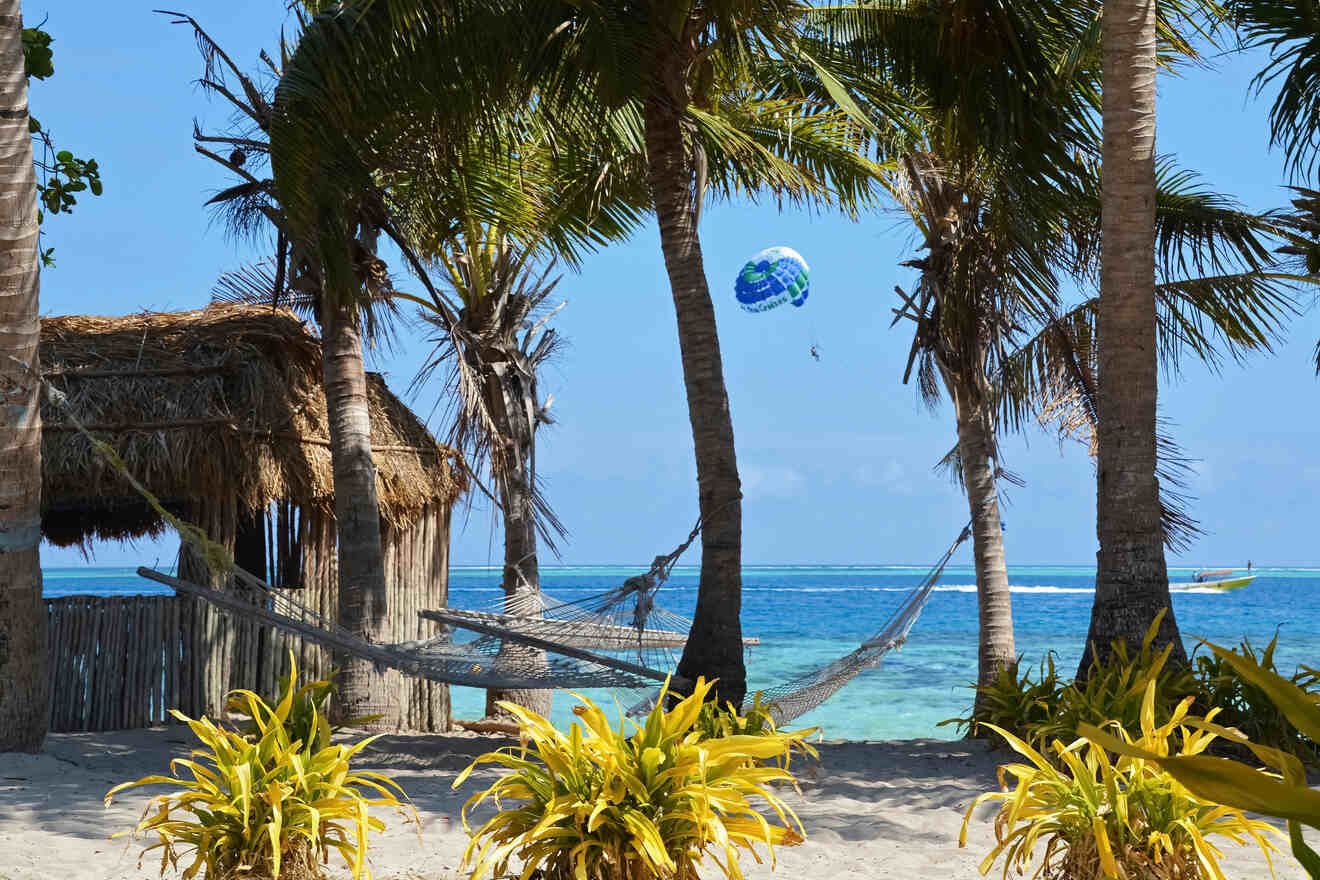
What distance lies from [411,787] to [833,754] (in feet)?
5.50

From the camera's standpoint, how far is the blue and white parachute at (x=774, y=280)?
10328 millimetres

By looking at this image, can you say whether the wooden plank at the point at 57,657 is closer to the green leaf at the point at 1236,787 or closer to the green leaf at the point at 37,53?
the green leaf at the point at 37,53

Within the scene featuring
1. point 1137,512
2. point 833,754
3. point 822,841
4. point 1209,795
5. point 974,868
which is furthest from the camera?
point 833,754

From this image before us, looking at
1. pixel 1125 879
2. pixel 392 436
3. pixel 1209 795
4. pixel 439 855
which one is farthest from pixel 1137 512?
pixel 392 436

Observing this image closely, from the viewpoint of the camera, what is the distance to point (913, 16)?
5277 millimetres

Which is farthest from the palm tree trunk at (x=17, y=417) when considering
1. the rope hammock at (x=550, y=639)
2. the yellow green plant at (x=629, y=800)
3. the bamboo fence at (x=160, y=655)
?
the yellow green plant at (x=629, y=800)

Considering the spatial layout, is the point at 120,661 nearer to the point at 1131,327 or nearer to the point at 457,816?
the point at 457,816

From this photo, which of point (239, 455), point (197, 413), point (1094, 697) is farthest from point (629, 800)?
point (197, 413)

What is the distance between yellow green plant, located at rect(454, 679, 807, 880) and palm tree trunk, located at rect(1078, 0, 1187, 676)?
2.57 m

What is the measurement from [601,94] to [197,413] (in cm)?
281

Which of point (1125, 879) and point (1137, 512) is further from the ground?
point (1137, 512)

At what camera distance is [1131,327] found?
427 cm

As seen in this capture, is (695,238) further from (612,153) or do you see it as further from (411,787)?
(411,787)

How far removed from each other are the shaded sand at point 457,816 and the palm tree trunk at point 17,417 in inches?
8.9
